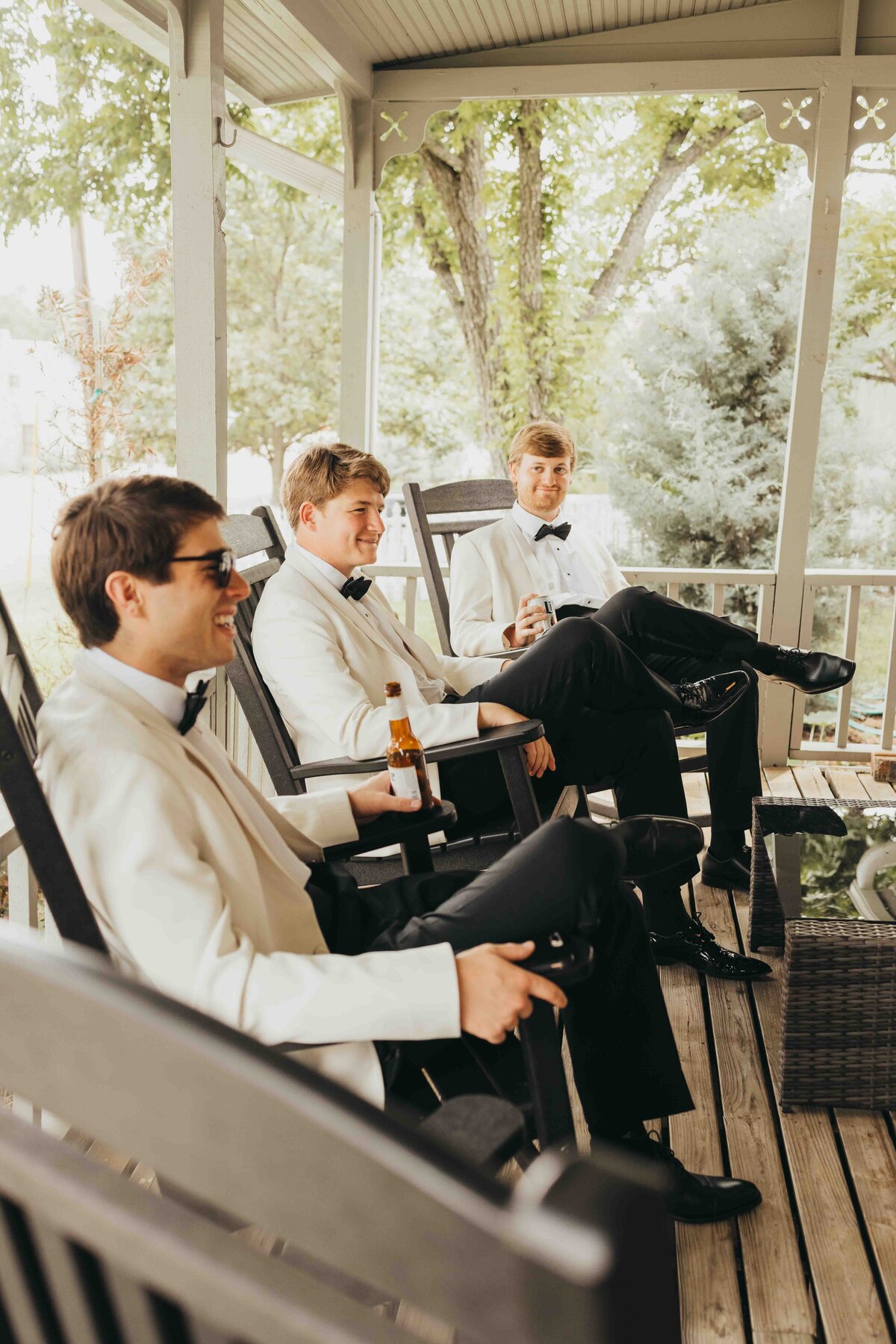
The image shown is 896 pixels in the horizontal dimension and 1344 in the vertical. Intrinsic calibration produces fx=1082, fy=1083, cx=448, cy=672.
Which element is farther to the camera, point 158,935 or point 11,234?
point 11,234

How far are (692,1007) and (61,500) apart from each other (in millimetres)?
3513

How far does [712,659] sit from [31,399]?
10.7ft

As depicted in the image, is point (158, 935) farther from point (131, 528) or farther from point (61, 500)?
point (61, 500)

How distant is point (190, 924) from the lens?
1.21m

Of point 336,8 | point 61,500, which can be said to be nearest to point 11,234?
point 61,500

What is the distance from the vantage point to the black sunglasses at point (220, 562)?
139 cm

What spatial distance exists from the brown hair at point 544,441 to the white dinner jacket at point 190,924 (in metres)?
2.44

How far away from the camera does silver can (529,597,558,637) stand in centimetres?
332

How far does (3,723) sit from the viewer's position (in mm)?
1158

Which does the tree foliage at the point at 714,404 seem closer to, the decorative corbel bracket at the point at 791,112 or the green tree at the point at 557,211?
the green tree at the point at 557,211

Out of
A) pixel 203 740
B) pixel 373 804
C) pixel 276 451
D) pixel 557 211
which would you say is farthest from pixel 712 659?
pixel 276 451

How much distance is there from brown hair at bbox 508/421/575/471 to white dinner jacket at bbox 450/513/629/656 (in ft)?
0.87

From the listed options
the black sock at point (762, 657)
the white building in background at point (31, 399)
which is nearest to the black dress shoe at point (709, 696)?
the black sock at point (762, 657)

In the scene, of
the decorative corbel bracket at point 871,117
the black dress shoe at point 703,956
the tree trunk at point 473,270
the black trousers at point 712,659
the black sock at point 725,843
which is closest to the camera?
the black dress shoe at point 703,956
